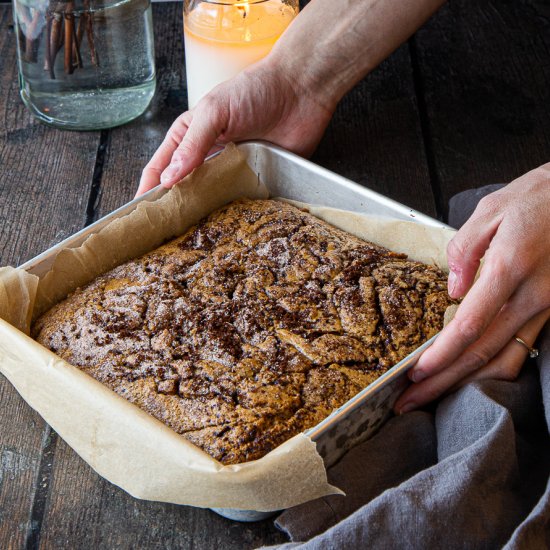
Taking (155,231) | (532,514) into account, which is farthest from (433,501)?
(155,231)

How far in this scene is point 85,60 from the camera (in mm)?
1708

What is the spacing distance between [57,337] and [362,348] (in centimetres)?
43

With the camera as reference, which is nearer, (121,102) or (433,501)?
(433,501)

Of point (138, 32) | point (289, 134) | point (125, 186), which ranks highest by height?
point (138, 32)

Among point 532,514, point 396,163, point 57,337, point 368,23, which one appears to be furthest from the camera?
point 396,163

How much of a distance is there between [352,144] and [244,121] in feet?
1.12

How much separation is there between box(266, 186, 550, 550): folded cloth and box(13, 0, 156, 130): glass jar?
3.35ft

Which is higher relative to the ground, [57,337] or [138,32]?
[138,32]

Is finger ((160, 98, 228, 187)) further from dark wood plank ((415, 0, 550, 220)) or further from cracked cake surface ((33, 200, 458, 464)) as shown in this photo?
dark wood plank ((415, 0, 550, 220))

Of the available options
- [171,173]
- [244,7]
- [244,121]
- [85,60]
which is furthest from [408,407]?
[85,60]

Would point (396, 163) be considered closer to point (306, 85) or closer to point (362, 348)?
point (306, 85)

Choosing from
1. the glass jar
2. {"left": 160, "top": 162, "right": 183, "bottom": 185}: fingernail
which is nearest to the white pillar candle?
the glass jar

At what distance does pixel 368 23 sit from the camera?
1648 mm

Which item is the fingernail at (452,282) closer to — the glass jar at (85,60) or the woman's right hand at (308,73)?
the woman's right hand at (308,73)
